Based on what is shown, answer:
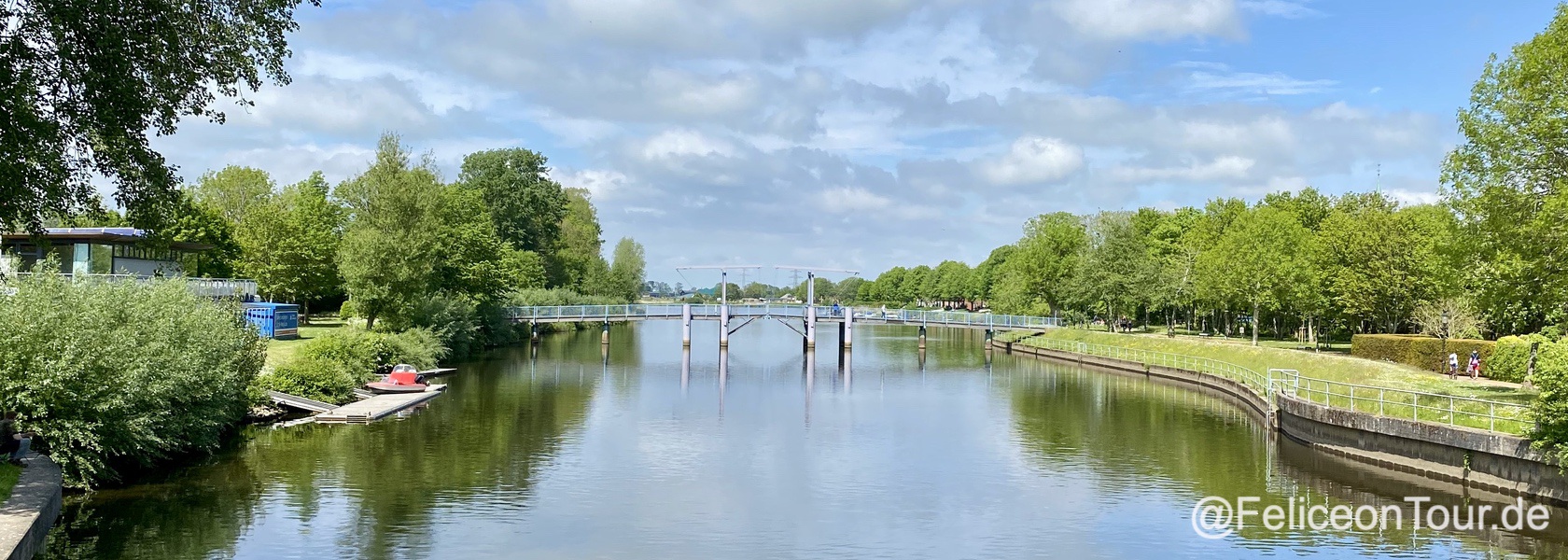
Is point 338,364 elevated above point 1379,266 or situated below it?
below

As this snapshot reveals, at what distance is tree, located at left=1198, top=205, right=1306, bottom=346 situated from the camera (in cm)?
6631

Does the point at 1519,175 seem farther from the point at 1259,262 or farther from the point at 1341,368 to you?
the point at 1259,262

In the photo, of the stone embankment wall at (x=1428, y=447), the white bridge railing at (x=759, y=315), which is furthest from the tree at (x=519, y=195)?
the stone embankment wall at (x=1428, y=447)

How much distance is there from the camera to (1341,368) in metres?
47.3

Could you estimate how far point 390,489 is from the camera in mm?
26953

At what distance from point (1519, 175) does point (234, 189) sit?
85.3 m

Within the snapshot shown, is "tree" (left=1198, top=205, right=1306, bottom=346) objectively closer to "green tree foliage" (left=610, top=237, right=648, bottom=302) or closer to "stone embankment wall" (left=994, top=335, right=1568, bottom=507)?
"stone embankment wall" (left=994, top=335, right=1568, bottom=507)

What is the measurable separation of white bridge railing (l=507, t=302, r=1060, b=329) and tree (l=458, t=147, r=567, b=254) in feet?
50.4

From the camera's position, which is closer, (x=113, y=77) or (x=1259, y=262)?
(x=113, y=77)

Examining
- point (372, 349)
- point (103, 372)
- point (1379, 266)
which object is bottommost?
point (372, 349)

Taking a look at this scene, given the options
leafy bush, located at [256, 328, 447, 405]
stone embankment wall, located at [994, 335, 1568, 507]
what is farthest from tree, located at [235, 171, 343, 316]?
stone embankment wall, located at [994, 335, 1568, 507]

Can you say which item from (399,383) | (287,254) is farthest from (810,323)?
(399,383)

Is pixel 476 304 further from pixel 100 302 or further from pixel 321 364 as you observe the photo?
pixel 100 302

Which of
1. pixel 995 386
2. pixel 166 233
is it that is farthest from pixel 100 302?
pixel 995 386
